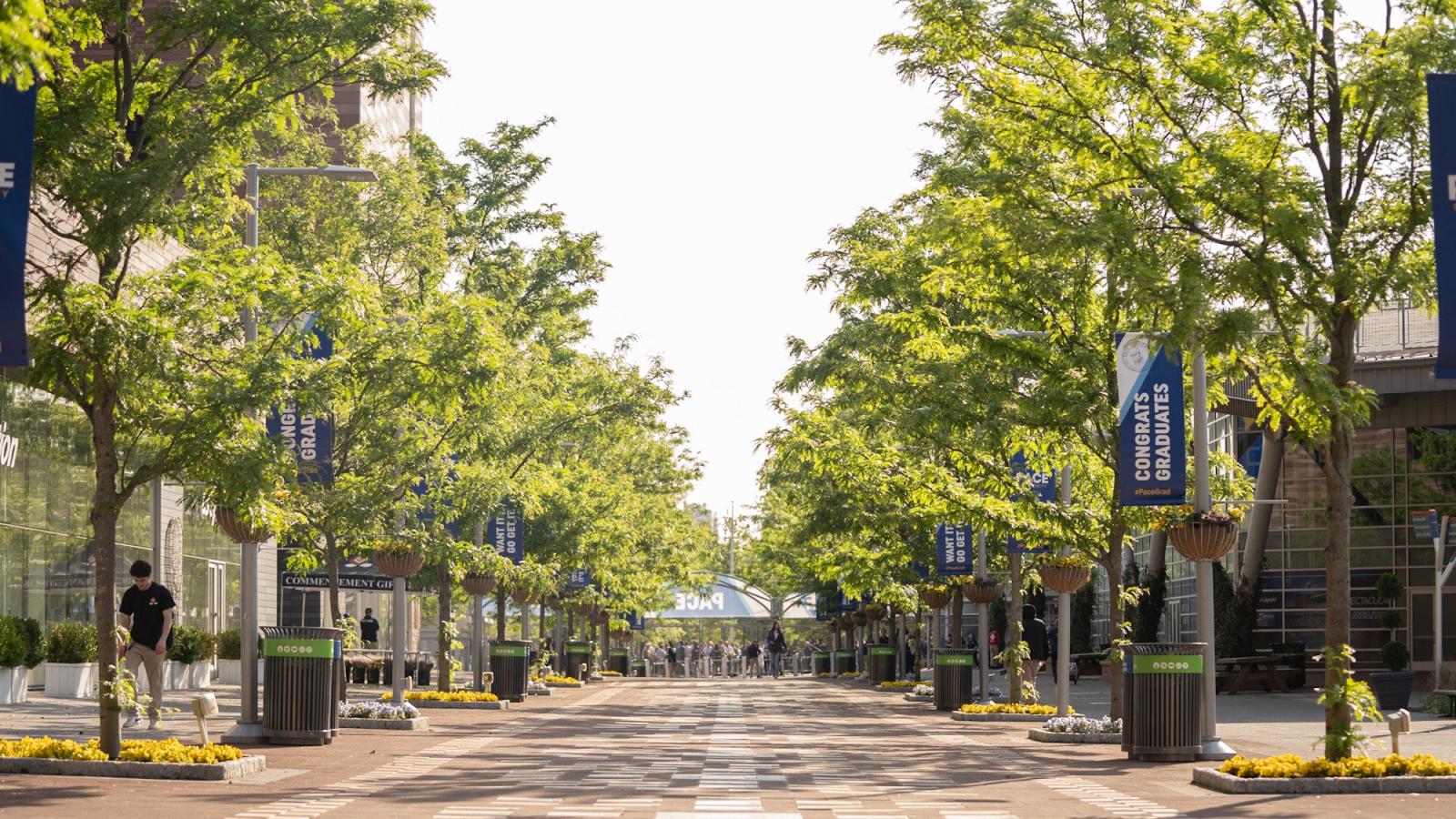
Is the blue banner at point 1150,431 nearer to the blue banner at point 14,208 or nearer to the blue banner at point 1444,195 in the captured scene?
the blue banner at point 1444,195

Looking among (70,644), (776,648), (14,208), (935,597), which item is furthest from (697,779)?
(776,648)

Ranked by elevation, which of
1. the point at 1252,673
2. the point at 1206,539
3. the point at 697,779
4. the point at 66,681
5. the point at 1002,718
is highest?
the point at 1206,539

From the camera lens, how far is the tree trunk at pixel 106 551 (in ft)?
53.9

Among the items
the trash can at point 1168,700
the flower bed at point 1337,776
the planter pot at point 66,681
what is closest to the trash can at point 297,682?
the trash can at point 1168,700

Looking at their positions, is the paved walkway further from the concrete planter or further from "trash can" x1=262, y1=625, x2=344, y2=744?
the concrete planter

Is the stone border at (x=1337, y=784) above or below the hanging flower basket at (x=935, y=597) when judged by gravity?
below

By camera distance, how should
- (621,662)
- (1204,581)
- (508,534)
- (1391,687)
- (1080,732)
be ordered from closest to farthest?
(1204,581) < (1080,732) < (1391,687) < (508,534) < (621,662)

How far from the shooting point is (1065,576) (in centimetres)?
2775

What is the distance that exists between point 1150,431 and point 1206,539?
1.90m

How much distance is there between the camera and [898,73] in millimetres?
22453

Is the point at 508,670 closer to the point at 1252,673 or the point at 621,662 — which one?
the point at 1252,673

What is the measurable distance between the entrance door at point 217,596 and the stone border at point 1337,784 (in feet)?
116

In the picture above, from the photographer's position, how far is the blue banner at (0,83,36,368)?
1466cm

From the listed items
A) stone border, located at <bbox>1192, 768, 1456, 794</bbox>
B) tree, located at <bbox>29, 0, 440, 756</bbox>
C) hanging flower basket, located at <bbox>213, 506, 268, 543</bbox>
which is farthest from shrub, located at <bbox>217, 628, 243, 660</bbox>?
stone border, located at <bbox>1192, 768, 1456, 794</bbox>
